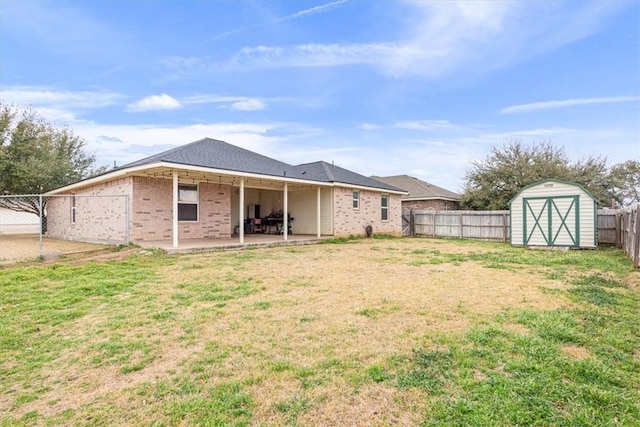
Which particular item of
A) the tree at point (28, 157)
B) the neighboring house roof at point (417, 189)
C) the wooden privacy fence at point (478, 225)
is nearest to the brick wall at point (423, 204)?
the neighboring house roof at point (417, 189)

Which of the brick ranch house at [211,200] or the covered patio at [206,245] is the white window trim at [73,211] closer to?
the brick ranch house at [211,200]

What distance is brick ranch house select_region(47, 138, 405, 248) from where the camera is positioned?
1100 cm

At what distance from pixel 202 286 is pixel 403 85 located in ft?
41.3

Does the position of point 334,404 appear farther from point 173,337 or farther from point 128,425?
point 173,337

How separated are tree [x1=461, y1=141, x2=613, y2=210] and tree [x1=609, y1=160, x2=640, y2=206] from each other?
90 cm

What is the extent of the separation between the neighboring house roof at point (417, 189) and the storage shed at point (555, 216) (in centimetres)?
858

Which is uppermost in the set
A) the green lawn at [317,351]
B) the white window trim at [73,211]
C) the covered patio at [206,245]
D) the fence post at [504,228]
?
the white window trim at [73,211]

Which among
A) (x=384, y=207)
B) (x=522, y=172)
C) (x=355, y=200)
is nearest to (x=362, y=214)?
(x=355, y=200)

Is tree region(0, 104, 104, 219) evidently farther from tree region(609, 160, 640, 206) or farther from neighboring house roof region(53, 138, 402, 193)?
tree region(609, 160, 640, 206)

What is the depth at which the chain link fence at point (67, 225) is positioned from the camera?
9.91m

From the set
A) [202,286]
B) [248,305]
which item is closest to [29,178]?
[202,286]

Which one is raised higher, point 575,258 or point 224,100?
point 224,100

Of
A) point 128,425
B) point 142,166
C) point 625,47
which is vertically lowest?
point 128,425

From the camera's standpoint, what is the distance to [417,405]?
2.29 m
